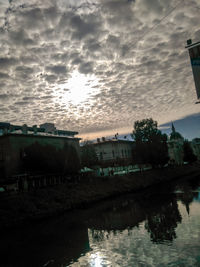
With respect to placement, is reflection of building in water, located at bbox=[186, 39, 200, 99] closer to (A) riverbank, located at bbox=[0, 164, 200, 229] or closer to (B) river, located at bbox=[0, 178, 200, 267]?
(B) river, located at bbox=[0, 178, 200, 267]

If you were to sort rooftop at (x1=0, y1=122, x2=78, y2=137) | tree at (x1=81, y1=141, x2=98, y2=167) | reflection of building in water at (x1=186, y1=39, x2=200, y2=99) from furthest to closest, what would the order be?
tree at (x1=81, y1=141, x2=98, y2=167)
rooftop at (x1=0, y1=122, x2=78, y2=137)
reflection of building in water at (x1=186, y1=39, x2=200, y2=99)

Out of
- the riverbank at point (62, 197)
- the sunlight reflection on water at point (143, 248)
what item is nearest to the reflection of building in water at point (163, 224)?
the sunlight reflection on water at point (143, 248)

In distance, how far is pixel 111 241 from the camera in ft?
50.1

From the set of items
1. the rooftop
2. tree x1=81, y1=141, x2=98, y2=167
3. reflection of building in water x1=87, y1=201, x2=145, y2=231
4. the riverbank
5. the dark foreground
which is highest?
the rooftop

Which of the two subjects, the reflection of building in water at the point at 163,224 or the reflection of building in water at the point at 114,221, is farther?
the reflection of building in water at the point at 114,221

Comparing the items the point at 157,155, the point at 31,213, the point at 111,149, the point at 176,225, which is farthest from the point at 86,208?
the point at 111,149

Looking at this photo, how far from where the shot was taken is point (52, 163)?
38469 mm

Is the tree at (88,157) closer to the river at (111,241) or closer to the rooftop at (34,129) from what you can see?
the rooftop at (34,129)

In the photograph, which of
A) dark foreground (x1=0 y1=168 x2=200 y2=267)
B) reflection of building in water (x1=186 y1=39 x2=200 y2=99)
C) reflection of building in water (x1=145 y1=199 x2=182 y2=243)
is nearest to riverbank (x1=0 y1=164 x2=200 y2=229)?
dark foreground (x1=0 y1=168 x2=200 y2=267)

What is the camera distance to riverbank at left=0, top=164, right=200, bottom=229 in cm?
2515

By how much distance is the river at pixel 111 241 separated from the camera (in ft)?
38.8

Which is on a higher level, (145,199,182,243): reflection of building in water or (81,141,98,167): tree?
Answer: (81,141,98,167): tree

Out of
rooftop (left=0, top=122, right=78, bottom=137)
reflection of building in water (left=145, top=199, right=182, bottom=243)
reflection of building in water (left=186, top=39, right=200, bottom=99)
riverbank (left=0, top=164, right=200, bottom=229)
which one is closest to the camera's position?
reflection of building in water (left=186, top=39, right=200, bottom=99)

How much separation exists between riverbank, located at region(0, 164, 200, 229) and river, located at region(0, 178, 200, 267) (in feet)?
8.50
